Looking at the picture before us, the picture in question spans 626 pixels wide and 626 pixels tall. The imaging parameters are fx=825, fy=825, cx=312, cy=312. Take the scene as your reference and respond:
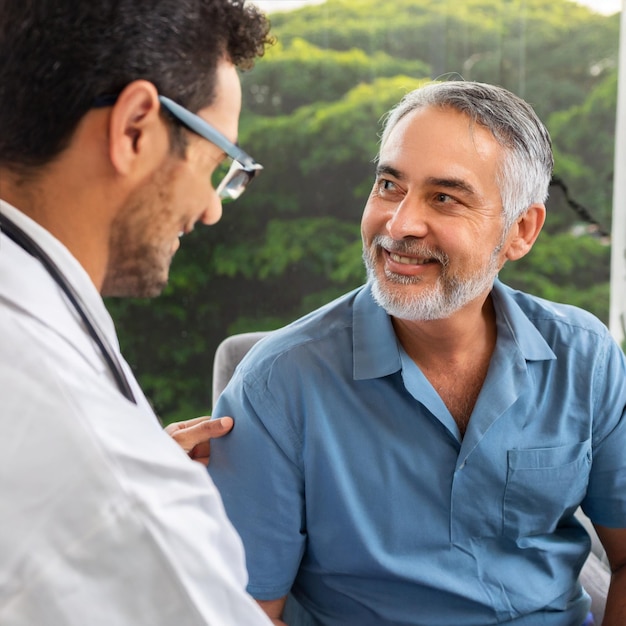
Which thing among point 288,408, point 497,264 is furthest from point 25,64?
point 497,264

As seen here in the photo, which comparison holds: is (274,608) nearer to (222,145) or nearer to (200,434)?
(200,434)

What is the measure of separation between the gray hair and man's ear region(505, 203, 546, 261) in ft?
0.11

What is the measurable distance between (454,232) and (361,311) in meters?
0.22

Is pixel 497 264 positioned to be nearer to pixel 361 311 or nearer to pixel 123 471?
pixel 361 311

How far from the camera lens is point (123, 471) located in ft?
2.18

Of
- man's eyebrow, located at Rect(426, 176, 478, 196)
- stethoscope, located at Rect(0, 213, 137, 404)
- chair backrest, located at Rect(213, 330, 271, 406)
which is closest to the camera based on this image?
stethoscope, located at Rect(0, 213, 137, 404)

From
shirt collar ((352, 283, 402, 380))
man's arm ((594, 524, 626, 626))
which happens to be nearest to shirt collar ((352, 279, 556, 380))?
shirt collar ((352, 283, 402, 380))

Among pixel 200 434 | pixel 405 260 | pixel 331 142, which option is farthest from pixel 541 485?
pixel 331 142

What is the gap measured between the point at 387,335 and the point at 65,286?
2.60ft

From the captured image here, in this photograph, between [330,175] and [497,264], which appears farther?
[330,175]

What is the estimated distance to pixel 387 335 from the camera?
1.47 meters

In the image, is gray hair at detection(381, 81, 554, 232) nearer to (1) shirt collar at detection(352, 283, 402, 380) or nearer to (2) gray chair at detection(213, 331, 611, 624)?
(1) shirt collar at detection(352, 283, 402, 380)

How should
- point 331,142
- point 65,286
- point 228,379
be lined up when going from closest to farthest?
1. point 65,286
2. point 228,379
3. point 331,142

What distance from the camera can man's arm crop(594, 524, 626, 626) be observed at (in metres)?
1.50
